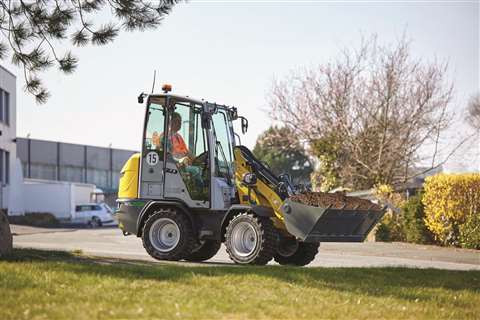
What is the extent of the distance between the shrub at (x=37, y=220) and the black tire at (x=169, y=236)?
1239 inches

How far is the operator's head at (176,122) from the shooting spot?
52.4ft

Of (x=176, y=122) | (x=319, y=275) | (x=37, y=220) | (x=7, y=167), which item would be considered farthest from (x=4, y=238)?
(x=7, y=167)

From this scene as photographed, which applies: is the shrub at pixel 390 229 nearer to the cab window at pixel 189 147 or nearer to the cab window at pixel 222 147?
the cab window at pixel 222 147

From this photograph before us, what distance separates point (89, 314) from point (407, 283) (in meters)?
5.58

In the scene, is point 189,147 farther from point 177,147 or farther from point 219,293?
point 219,293

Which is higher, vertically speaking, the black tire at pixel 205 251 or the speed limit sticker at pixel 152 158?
the speed limit sticker at pixel 152 158

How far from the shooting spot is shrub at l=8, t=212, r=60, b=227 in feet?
152

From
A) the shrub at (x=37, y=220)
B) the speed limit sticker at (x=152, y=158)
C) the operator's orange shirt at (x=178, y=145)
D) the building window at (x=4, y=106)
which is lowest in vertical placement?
the shrub at (x=37, y=220)

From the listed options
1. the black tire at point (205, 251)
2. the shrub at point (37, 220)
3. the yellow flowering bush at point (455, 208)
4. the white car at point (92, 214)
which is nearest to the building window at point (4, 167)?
the shrub at point (37, 220)

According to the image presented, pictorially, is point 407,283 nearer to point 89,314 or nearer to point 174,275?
point 174,275

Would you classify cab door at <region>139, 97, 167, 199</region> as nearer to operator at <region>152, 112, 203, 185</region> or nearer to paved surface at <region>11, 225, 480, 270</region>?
operator at <region>152, 112, 203, 185</region>

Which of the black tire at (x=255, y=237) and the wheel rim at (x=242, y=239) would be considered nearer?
the black tire at (x=255, y=237)

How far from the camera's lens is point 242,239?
49.1 feet

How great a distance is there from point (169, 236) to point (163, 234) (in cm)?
12
